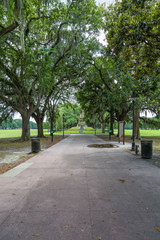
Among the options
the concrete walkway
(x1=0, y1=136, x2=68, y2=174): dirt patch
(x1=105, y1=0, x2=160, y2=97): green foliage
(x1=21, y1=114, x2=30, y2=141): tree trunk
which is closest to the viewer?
the concrete walkway

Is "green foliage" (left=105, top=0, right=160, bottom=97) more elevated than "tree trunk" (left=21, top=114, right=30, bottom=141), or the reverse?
"green foliage" (left=105, top=0, right=160, bottom=97)

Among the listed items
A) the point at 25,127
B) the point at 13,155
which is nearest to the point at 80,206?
the point at 13,155

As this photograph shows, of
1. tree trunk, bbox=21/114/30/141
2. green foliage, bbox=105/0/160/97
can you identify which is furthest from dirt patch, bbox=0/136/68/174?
green foliage, bbox=105/0/160/97

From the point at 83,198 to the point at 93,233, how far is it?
4.40 feet

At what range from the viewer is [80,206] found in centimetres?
376

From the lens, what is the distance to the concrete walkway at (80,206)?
2.86 metres

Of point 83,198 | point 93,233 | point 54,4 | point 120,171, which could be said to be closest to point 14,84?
point 54,4

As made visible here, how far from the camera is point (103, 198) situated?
13.7 ft

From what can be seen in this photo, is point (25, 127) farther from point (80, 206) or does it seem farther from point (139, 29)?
point (80, 206)

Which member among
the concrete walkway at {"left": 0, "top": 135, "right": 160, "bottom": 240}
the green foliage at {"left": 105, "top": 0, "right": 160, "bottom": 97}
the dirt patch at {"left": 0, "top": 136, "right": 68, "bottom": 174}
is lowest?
the dirt patch at {"left": 0, "top": 136, "right": 68, "bottom": 174}

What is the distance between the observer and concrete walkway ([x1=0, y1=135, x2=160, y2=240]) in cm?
286

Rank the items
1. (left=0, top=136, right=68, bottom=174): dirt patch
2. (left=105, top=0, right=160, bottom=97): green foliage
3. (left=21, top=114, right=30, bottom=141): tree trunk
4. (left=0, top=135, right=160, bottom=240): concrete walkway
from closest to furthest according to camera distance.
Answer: (left=0, top=135, right=160, bottom=240): concrete walkway
(left=0, top=136, right=68, bottom=174): dirt patch
(left=105, top=0, right=160, bottom=97): green foliage
(left=21, top=114, right=30, bottom=141): tree trunk

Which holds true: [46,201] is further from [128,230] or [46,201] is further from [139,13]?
[139,13]

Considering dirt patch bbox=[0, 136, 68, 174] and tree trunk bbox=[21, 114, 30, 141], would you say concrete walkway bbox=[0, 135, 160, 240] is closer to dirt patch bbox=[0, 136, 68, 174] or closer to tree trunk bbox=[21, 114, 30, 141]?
dirt patch bbox=[0, 136, 68, 174]
